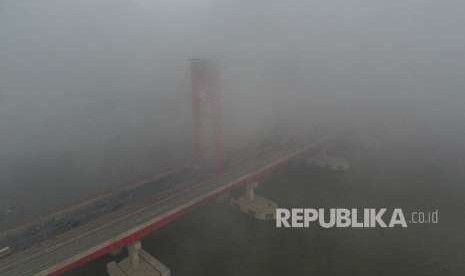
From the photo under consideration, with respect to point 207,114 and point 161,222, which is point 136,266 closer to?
point 161,222

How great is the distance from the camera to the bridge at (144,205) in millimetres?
17516

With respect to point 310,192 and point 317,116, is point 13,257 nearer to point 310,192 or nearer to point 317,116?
point 310,192

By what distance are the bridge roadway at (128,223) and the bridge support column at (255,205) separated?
2.50m

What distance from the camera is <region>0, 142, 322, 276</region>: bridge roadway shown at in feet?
55.2

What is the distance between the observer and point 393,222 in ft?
93.3

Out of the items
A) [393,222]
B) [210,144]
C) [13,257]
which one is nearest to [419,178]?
[393,222]

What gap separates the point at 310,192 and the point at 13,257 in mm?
27138

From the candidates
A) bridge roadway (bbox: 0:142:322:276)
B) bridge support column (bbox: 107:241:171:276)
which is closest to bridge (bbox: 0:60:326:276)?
bridge roadway (bbox: 0:142:322:276)

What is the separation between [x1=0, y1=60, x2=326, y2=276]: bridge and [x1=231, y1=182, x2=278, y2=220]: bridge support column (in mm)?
209

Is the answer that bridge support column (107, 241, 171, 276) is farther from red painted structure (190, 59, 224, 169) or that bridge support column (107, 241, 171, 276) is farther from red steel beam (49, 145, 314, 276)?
red painted structure (190, 59, 224, 169)

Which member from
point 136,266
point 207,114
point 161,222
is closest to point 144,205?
point 161,222

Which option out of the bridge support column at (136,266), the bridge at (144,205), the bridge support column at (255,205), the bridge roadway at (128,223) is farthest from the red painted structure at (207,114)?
the bridge support column at (136,266)

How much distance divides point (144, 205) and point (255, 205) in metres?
11.1

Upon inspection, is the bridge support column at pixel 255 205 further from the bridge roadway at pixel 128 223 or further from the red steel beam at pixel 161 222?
the bridge roadway at pixel 128 223
